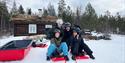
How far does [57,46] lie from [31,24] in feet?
44.5

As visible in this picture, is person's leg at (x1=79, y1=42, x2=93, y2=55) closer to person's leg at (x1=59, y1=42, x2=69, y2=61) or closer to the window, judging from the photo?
person's leg at (x1=59, y1=42, x2=69, y2=61)

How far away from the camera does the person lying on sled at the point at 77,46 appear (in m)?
7.97

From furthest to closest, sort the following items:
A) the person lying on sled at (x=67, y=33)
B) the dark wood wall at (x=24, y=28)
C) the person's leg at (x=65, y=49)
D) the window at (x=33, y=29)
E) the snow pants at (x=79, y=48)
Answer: the dark wood wall at (x=24, y=28)
the window at (x=33, y=29)
the person lying on sled at (x=67, y=33)
the snow pants at (x=79, y=48)
the person's leg at (x=65, y=49)

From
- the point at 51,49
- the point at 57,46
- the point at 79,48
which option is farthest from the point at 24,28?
the point at 51,49

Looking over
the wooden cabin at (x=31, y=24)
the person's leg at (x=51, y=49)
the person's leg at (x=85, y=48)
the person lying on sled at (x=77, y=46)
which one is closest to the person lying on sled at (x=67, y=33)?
the person lying on sled at (x=77, y=46)

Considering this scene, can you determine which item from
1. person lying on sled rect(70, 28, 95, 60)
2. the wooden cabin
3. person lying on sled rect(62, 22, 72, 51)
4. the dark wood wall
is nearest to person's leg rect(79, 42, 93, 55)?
person lying on sled rect(70, 28, 95, 60)

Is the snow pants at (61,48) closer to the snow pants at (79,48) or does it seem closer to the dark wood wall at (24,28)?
the snow pants at (79,48)

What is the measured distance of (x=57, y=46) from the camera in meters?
7.86

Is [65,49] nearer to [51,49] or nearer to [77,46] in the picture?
[51,49]

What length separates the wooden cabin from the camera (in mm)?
21016

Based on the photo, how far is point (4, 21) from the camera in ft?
204

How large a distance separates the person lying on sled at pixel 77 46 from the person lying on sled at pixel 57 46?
1.59ft

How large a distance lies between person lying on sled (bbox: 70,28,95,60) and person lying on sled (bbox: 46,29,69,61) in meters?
0.48

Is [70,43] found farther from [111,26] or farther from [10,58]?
[111,26]
